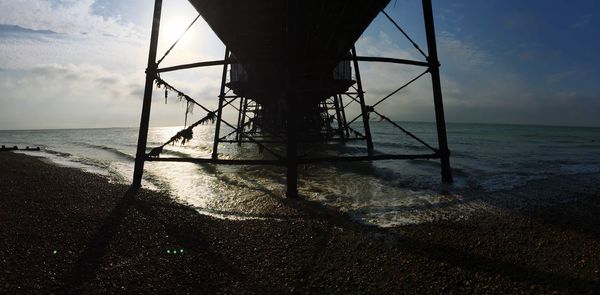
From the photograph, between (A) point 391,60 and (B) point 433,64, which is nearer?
(A) point 391,60

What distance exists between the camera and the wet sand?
2.37 m

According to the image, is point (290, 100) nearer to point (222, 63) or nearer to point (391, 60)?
point (222, 63)

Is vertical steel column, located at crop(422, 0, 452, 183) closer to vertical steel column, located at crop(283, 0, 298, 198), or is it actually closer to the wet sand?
the wet sand

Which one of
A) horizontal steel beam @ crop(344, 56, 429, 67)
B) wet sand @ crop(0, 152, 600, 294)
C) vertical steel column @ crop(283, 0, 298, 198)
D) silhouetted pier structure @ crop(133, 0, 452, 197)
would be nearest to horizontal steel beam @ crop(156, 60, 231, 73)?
silhouetted pier structure @ crop(133, 0, 452, 197)

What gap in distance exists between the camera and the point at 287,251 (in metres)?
3.00

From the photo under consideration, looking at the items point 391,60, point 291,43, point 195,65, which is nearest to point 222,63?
point 195,65

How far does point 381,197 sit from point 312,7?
403 cm

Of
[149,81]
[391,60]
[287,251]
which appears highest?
[391,60]

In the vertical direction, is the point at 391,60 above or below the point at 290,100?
above

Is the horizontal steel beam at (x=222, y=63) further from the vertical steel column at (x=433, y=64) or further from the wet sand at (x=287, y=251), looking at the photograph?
the wet sand at (x=287, y=251)

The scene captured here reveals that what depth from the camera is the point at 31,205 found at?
4.35 m

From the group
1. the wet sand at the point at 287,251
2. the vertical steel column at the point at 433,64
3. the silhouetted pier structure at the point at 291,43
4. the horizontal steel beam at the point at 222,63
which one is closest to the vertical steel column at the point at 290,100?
the silhouetted pier structure at the point at 291,43

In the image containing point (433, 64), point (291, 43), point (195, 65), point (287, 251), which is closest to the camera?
point (287, 251)

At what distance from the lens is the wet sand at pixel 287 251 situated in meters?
2.37
